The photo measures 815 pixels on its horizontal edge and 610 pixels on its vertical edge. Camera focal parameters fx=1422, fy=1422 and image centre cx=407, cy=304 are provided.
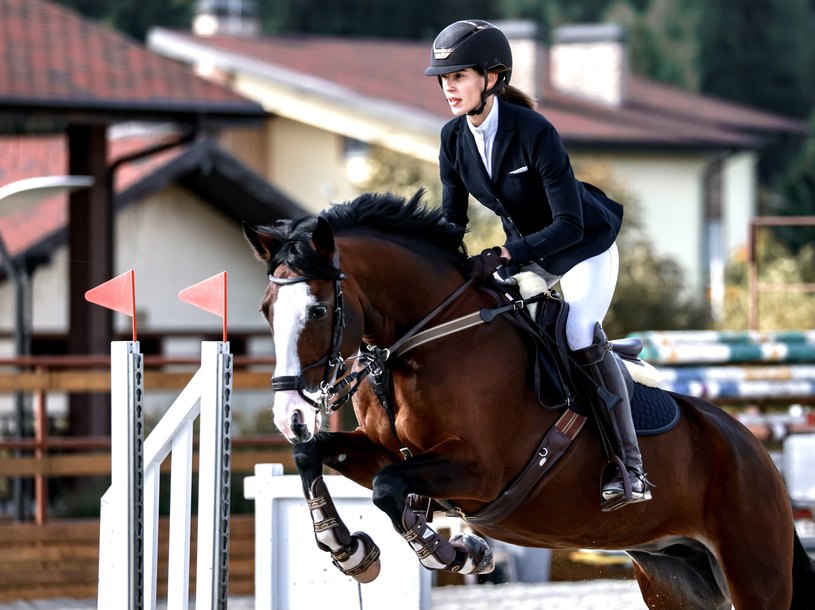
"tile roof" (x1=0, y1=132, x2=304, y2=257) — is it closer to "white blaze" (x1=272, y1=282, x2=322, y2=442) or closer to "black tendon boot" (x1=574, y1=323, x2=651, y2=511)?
"black tendon boot" (x1=574, y1=323, x2=651, y2=511)

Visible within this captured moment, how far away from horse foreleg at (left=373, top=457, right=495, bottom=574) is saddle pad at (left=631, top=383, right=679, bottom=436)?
741 mm

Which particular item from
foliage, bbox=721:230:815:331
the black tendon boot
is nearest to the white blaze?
the black tendon boot

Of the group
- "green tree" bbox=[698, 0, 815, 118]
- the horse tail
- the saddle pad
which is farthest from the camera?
"green tree" bbox=[698, 0, 815, 118]

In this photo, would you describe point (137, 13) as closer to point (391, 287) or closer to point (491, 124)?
point (491, 124)

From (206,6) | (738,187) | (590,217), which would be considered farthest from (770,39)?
(590,217)

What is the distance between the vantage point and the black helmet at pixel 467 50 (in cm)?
462

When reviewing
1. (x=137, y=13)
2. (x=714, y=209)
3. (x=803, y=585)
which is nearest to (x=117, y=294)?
(x=803, y=585)

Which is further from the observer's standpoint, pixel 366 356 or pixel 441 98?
pixel 441 98

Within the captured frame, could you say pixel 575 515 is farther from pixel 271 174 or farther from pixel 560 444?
pixel 271 174

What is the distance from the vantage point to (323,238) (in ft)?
14.1

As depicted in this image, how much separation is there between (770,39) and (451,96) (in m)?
45.2

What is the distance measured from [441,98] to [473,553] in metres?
22.3

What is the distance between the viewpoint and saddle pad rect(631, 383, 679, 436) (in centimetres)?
517

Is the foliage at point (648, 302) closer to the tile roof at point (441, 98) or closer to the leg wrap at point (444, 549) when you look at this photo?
the tile roof at point (441, 98)
